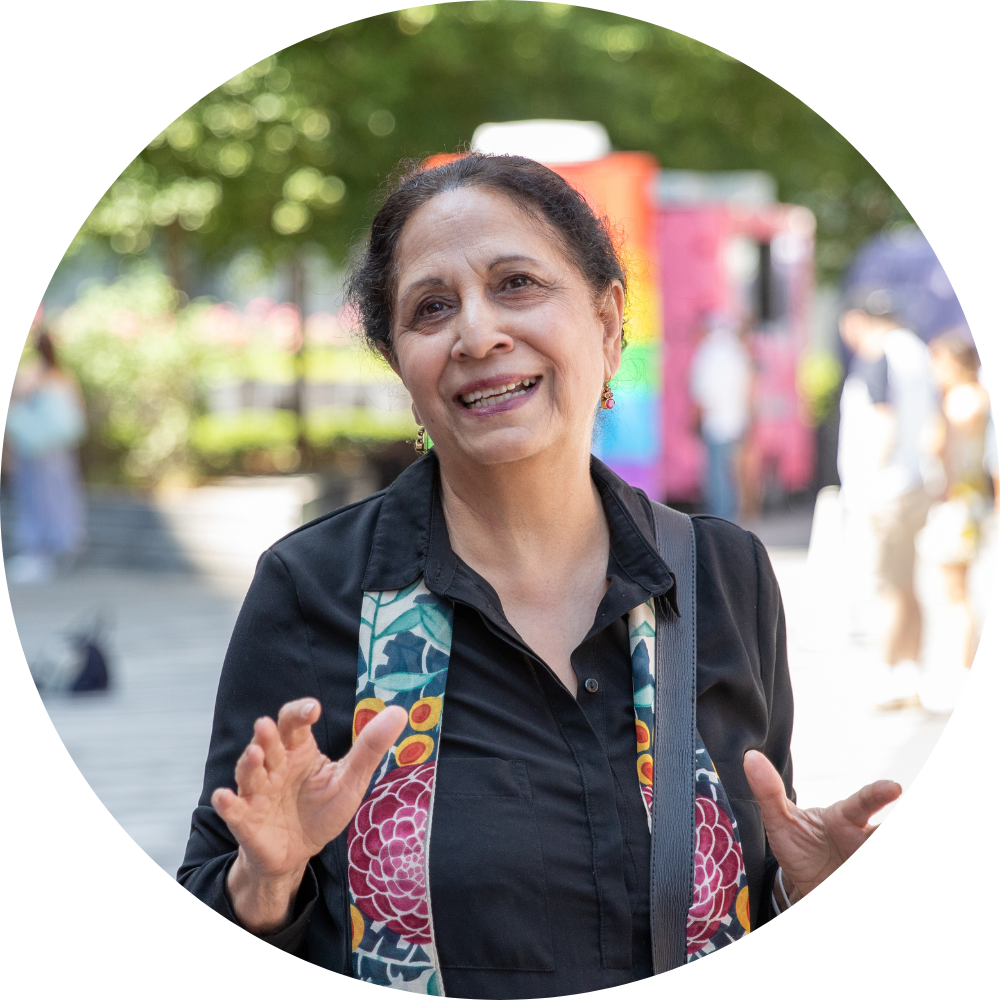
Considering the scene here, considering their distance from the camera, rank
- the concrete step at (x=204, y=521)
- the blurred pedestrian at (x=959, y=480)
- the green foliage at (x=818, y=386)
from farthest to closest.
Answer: the green foliage at (x=818, y=386) → the concrete step at (x=204, y=521) → the blurred pedestrian at (x=959, y=480)

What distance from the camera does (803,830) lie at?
6.70 feet

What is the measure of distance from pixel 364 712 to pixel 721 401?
10.5 metres

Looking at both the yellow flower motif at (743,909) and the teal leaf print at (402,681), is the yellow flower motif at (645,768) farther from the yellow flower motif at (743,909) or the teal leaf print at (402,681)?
the teal leaf print at (402,681)

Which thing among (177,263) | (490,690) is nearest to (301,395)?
(177,263)

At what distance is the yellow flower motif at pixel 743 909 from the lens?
6.70ft

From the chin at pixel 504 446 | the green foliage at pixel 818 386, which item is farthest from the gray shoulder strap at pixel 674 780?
the green foliage at pixel 818 386

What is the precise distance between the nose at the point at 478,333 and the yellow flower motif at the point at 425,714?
0.59 meters

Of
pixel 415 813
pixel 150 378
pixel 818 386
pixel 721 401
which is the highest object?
pixel 818 386

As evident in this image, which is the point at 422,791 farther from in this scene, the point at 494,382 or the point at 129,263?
the point at 129,263

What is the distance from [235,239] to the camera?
520 inches

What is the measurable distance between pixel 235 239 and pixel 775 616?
11858 mm

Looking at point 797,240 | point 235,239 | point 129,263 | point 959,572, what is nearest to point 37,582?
point 235,239

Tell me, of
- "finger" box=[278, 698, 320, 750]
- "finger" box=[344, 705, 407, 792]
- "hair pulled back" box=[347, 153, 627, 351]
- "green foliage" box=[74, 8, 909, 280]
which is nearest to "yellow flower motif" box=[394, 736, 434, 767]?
"finger" box=[344, 705, 407, 792]

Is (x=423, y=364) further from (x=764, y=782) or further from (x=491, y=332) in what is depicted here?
(x=764, y=782)
